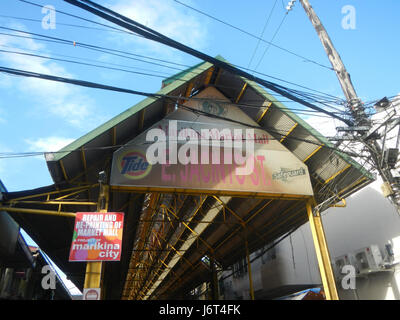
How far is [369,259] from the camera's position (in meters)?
16.2

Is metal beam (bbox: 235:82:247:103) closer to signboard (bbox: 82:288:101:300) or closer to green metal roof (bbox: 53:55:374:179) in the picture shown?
green metal roof (bbox: 53:55:374:179)

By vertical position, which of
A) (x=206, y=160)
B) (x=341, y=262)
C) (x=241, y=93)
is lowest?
(x=341, y=262)

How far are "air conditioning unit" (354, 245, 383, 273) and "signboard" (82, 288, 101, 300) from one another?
1371 cm

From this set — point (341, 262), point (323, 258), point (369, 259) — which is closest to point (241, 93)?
point (323, 258)

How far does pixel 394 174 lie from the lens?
10352 mm

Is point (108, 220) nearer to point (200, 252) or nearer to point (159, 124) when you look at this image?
point (159, 124)

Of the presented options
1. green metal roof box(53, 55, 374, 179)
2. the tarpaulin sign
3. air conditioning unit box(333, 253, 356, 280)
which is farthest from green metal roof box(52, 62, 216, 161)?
air conditioning unit box(333, 253, 356, 280)

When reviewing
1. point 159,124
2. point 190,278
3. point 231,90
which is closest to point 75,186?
point 159,124

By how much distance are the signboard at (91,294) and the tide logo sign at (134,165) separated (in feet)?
14.8

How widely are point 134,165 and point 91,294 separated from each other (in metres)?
5.26

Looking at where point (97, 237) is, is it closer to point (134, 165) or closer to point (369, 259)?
Result: point (134, 165)

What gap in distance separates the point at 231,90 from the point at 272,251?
15.2 metres

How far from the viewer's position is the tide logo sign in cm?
1295
